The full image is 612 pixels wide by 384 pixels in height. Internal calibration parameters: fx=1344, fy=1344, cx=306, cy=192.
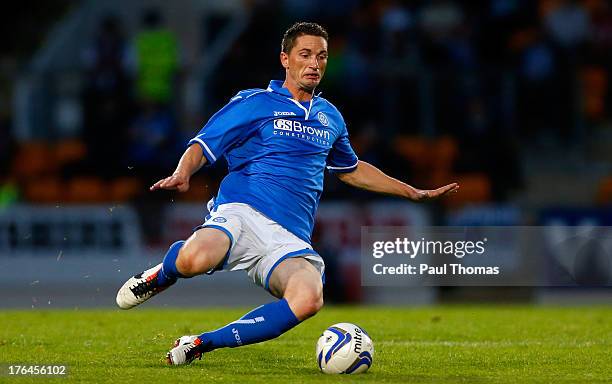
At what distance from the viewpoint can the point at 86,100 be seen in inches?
760

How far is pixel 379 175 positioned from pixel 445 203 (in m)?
8.77

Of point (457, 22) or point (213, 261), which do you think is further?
point (457, 22)

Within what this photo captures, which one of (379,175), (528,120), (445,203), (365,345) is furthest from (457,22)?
(365,345)

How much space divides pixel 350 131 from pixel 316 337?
317 inches

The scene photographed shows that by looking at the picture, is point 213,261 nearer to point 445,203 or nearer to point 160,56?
point 445,203

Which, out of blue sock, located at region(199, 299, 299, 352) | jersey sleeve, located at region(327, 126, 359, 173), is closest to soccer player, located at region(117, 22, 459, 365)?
blue sock, located at region(199, 299, 299, 352)

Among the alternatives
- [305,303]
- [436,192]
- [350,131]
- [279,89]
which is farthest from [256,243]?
[350,131]

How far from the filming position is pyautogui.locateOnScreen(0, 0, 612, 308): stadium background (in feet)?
57.6

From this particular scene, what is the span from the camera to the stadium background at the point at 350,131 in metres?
17.5

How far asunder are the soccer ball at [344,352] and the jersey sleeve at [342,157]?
150 centimetres

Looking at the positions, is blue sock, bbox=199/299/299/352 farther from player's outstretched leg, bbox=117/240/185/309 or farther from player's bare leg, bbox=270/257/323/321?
player's outstretched leg, bbox=117/240/185/309

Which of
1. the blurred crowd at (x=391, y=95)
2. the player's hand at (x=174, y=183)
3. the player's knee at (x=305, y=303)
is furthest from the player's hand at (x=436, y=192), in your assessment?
the blurred crowd at (x=391, y=95)

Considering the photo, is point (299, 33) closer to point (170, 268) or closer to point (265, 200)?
point (265, 200)

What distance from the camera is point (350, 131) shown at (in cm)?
1830
